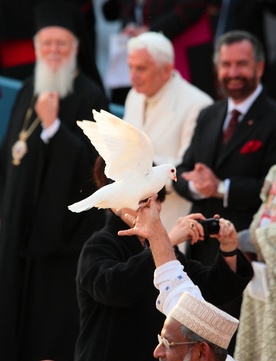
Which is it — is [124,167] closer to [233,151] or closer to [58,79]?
[233,151]

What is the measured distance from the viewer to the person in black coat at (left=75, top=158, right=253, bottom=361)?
5.00 meters

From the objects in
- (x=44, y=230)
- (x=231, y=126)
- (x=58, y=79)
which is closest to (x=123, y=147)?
(x=231, y=126)

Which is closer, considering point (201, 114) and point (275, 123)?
point (275, 123)

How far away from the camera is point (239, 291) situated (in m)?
5.21

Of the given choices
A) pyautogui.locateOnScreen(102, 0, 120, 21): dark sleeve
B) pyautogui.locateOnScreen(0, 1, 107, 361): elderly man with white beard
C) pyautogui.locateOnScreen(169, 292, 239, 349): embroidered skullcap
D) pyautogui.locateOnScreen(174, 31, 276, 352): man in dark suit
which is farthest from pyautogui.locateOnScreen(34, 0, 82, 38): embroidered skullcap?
pyautogui.locateOnScreen(169, 292, 239, 349): embroidered skullcap

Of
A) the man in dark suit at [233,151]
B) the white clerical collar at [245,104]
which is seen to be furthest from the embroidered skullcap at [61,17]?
the white clerical collar at [245,104]

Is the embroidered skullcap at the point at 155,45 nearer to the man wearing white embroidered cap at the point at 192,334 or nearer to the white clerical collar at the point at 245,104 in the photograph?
the white clerical collar at the point at 245,104

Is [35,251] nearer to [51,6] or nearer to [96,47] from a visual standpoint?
[51,6]

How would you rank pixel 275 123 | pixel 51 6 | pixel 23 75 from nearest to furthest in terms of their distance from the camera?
pixel 275 123
pixel 51 6
pixel 23 75

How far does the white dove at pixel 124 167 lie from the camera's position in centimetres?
437

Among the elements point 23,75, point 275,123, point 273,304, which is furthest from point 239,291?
point 23,75

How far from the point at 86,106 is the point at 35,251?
46.7 inches

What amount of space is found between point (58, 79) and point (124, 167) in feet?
11.9

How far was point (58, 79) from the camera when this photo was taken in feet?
26.1
